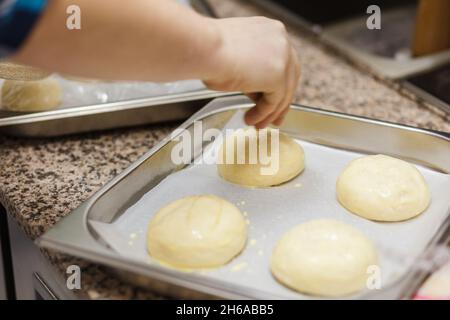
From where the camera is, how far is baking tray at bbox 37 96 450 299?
78 centimetres

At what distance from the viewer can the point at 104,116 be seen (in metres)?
1.23

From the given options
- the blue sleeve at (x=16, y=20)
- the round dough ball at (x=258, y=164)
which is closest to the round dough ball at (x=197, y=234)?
the round dough ball at (x=258, y=164)

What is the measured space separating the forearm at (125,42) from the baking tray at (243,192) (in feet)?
0.72

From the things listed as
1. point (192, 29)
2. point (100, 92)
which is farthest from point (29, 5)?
point (100, 92)

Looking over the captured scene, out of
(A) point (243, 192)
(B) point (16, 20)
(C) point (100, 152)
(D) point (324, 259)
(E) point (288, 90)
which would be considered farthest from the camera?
(C) point (100, 152)

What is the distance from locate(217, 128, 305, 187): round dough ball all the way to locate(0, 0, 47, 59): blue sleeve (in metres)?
0.48

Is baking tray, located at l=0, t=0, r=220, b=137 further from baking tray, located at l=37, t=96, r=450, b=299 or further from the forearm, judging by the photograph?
the forearm

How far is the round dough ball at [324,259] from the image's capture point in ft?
2.66

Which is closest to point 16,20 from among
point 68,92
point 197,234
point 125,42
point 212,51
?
point 125,42

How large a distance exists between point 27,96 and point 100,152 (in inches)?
7.1

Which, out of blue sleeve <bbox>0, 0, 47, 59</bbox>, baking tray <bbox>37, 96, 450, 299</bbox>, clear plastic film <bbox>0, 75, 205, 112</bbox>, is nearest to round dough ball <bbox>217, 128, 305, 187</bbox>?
baking tray <bbox>37, 96, 450, 299</bbox>

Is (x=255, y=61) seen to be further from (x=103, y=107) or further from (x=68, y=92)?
(x=68, y=92)

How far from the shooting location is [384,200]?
3.15 feet
